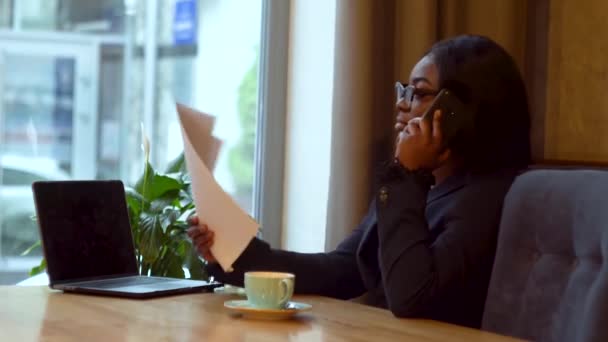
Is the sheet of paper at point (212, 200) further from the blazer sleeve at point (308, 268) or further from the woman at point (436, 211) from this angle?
the blazer sleeve at point (308, 268)

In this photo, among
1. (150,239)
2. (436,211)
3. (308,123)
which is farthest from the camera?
(308,123)

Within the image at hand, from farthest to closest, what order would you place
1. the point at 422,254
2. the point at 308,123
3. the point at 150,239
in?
the point at 308,123
the point at 150,239
the point at 422,254

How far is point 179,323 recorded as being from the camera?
1382mm

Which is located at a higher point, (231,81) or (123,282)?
(231,81)

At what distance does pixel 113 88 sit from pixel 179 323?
4.03 feet

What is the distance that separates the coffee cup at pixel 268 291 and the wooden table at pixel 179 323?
0.04 m

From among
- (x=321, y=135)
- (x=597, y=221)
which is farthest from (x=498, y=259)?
(x=321, y=135)

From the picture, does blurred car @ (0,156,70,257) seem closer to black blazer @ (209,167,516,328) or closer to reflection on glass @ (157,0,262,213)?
reflection on glass @ (157,0,262,213)

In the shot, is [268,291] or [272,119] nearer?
[268,291]

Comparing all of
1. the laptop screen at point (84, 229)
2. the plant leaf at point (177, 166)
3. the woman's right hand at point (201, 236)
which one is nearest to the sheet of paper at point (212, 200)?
the woman's right hand at point (201, 236)

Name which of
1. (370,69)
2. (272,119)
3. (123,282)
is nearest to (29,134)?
(272,119)

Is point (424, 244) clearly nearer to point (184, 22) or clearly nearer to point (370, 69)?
point (370, 69)

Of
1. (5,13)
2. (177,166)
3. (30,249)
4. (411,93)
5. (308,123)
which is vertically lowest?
(30,249)

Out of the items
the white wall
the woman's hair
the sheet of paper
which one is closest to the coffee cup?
the sheet of paper
